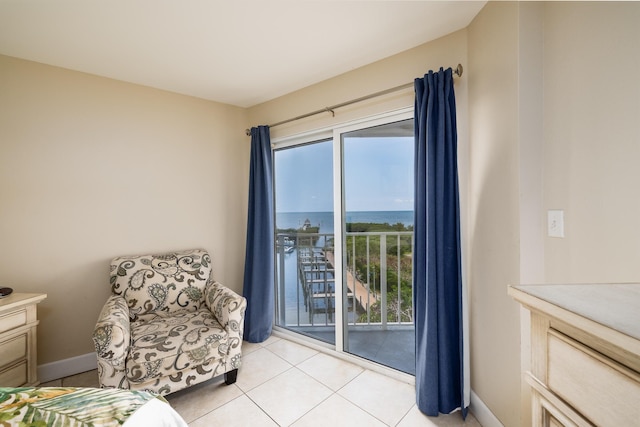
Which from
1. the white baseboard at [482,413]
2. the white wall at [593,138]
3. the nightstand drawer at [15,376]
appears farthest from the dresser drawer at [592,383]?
the nightstand drawer at [15,376]

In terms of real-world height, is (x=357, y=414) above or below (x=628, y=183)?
below

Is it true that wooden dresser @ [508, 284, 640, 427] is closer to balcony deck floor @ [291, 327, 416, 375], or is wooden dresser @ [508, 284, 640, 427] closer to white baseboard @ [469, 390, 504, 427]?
white baseboard @ [469, 390, 504, 427]

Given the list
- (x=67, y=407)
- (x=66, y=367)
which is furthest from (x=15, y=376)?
(x=67, y=407)

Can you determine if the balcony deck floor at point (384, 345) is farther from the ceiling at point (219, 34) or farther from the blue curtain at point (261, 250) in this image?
the ceiling at point (219, 34)

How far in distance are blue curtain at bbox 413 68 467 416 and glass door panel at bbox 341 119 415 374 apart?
0.41 metres

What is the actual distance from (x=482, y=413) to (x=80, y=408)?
6.29 feet

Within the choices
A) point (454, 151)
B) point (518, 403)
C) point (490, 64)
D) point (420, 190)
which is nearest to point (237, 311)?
point (420, 190)

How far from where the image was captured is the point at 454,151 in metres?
1.54

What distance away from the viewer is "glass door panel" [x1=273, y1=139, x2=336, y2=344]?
2.47m

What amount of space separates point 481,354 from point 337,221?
1.34 metres

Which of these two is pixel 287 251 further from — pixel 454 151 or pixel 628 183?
pixel 628 183

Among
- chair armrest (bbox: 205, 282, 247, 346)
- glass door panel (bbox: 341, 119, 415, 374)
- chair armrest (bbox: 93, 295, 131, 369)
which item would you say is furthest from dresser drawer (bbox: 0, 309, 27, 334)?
glass door panel (bbox: 341, 119, 415, 374)

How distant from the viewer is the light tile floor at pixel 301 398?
61.0 inches

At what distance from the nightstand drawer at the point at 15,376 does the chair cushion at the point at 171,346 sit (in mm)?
597
